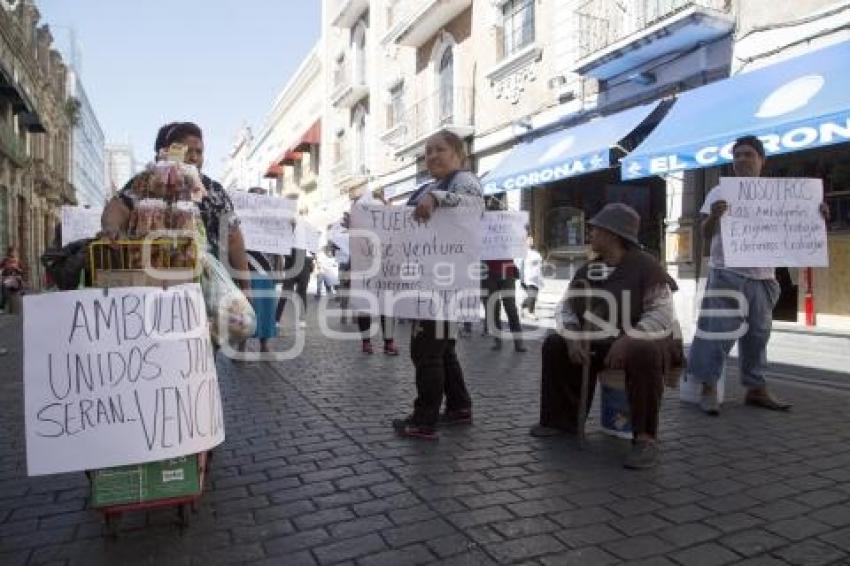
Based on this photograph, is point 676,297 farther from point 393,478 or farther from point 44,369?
point 44,369

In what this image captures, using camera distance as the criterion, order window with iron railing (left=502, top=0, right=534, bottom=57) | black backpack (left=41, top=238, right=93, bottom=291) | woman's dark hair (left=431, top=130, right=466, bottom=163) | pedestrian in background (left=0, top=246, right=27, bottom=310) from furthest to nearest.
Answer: pedestrian in background (left=0, top=246, right=27, bottom=310) < window with iron railing (left=502, top=0, right=534, bottom=57) < woman's dark hair (left=431, top=130, right=466, bottom=163) < black backpack (left=41, top=238, right=93, bottom=291)

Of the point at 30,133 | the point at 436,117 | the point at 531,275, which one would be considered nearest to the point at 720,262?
the point at 531,275

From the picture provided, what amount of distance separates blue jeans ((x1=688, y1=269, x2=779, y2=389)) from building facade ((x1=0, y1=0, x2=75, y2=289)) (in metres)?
20.3

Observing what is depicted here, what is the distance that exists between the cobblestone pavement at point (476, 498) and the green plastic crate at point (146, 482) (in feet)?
0.53

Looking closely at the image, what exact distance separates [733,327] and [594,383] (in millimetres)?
1375

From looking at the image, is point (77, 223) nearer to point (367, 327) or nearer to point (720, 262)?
point (367, 327)

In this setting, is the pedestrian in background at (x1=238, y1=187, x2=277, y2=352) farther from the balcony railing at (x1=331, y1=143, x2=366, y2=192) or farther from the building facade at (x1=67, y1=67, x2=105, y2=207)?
the building facade at (x1=67, y1=67, x2=105, y2=207)

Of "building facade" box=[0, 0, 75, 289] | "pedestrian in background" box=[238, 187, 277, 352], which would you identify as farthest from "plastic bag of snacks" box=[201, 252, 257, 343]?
"building facade" box=[0, 0, 75, 289]

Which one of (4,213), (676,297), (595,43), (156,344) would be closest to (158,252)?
(156,344)

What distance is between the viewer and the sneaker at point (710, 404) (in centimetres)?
475

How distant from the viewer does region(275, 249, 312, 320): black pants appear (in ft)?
29.4

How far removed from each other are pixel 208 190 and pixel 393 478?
171 cm

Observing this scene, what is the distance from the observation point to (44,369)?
8.59 feet

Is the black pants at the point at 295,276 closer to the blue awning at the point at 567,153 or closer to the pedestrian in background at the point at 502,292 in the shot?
the pedestrian in background at the point at 502,292
